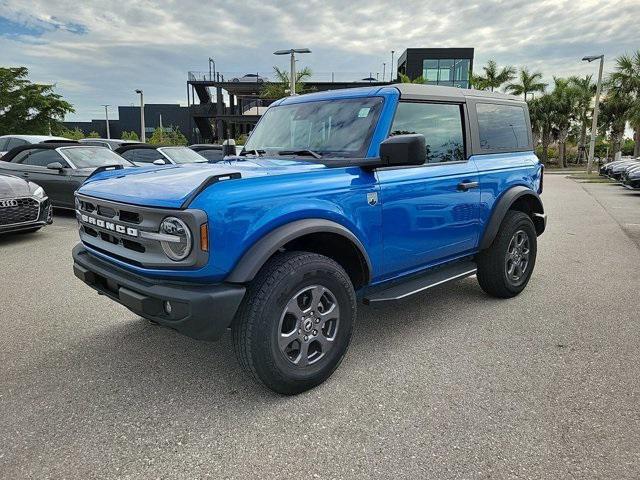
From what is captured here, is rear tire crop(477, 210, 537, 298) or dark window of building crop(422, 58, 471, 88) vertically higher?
dark window of building crop(422, 58, 471, 88)

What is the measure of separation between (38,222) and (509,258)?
6.95 meters

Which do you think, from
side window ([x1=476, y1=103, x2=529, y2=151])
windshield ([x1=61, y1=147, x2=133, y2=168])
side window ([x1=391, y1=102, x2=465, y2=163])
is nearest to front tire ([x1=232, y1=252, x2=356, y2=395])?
side window ([x1=391, y1=102, x2=465, y2=163])

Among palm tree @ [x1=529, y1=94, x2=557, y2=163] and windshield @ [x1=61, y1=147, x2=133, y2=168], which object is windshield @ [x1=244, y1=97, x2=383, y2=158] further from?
palm tree @ [x1=529, y1=94, x2=557, y2=163]

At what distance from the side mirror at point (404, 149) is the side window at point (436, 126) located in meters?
0.48

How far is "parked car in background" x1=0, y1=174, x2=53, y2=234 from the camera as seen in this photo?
274 inches

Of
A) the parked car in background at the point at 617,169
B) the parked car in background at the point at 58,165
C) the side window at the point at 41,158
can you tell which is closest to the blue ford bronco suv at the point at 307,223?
the parked car in background at the point at 58,165

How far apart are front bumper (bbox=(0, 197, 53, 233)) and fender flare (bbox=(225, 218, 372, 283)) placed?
6191 mm

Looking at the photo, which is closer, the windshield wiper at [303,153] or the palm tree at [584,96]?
the windshield wiper at [303,153]

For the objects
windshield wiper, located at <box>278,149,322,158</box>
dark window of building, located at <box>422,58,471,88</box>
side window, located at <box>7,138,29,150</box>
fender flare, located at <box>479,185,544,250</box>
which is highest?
dark window of building, located at <box>422,58,471,88</box>

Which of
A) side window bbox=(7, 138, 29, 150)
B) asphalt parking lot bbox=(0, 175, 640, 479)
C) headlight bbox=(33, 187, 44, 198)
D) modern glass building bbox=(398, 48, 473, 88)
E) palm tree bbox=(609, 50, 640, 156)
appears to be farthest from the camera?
modern glass building bbox=(398, 48, 473, 88)

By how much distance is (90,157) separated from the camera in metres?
9.65

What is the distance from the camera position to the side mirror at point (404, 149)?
9.46ft

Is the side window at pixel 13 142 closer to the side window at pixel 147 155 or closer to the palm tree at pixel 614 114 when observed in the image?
the side window at pixel 147 155

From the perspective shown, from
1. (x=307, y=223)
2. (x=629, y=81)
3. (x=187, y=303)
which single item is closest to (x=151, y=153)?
(x=307, y=223)
